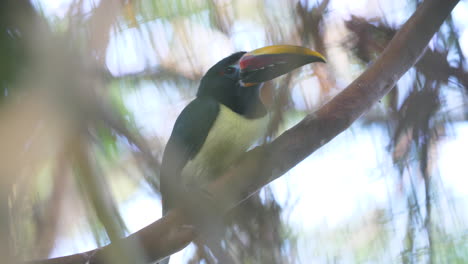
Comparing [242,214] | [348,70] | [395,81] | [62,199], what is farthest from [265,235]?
[395,81]

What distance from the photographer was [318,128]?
1.26 metres

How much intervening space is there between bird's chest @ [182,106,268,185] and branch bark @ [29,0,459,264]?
500mm

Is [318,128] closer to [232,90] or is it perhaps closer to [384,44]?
[384,44]

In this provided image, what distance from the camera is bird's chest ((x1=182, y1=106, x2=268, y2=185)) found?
5.89 ft

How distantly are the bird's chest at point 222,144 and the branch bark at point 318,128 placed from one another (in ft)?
1.64

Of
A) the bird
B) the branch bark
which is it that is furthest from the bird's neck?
the branch bark

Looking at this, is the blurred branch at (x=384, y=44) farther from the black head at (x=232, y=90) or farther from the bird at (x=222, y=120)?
the black head at (x=232, y=90)

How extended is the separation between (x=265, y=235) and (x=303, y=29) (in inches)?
15.3

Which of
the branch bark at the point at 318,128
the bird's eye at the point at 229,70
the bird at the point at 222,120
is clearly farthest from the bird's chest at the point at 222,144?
the branch bark at the point at 318,128

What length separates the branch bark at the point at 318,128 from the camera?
1070mm

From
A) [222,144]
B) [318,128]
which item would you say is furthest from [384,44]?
[222,144]

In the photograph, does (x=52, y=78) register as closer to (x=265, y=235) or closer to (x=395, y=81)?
(x=265, y=235)

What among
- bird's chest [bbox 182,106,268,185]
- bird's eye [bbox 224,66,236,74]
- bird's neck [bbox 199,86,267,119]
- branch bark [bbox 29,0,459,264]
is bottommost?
branch bark [bbox 29,0,459,264]

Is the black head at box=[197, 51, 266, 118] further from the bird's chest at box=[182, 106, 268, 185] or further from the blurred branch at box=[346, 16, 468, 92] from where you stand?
the blurred branch at box=[346, 16, 468, 92]
